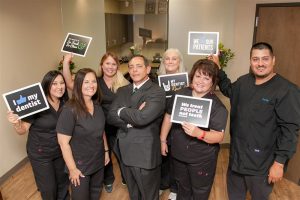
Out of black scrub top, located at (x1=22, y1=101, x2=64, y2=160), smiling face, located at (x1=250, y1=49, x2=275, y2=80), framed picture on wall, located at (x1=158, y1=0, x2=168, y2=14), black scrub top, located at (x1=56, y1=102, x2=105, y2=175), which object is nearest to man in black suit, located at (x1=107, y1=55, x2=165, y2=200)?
black scrub top, located at (x1=56, y1=102, x2=105, y2=175)

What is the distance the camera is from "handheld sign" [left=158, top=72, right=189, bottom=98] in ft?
7.62

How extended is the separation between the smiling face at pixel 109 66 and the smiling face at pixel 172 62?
1.58 ft

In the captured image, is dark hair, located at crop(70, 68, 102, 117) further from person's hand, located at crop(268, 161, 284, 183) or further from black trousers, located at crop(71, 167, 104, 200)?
person's hand, located at crop(268, 161, 284, 183)

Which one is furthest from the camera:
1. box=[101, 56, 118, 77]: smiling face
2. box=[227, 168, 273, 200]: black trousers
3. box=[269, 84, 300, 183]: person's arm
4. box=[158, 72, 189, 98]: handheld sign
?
box=[101, 56, 118, 77]: smiling face

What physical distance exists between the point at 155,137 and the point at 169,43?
229 centimetres

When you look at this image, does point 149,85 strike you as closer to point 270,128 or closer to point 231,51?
point 270,128

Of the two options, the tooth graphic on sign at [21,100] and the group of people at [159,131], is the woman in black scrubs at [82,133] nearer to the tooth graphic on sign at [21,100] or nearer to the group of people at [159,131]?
the group of people at [159,131]

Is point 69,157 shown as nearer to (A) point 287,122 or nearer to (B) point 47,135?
(B) point 47,135

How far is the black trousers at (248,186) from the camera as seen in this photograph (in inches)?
Answer: 78.2

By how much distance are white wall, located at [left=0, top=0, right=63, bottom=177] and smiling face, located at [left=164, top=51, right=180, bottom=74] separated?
1.75 meters

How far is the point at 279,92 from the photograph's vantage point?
1.79 meters

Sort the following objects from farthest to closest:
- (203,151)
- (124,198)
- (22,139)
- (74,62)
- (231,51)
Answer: (74,62)
(231,51)
(22,139)
(124,198)
(203,151)

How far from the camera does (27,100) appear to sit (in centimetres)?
189

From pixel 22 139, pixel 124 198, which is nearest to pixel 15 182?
pixel 22 139
